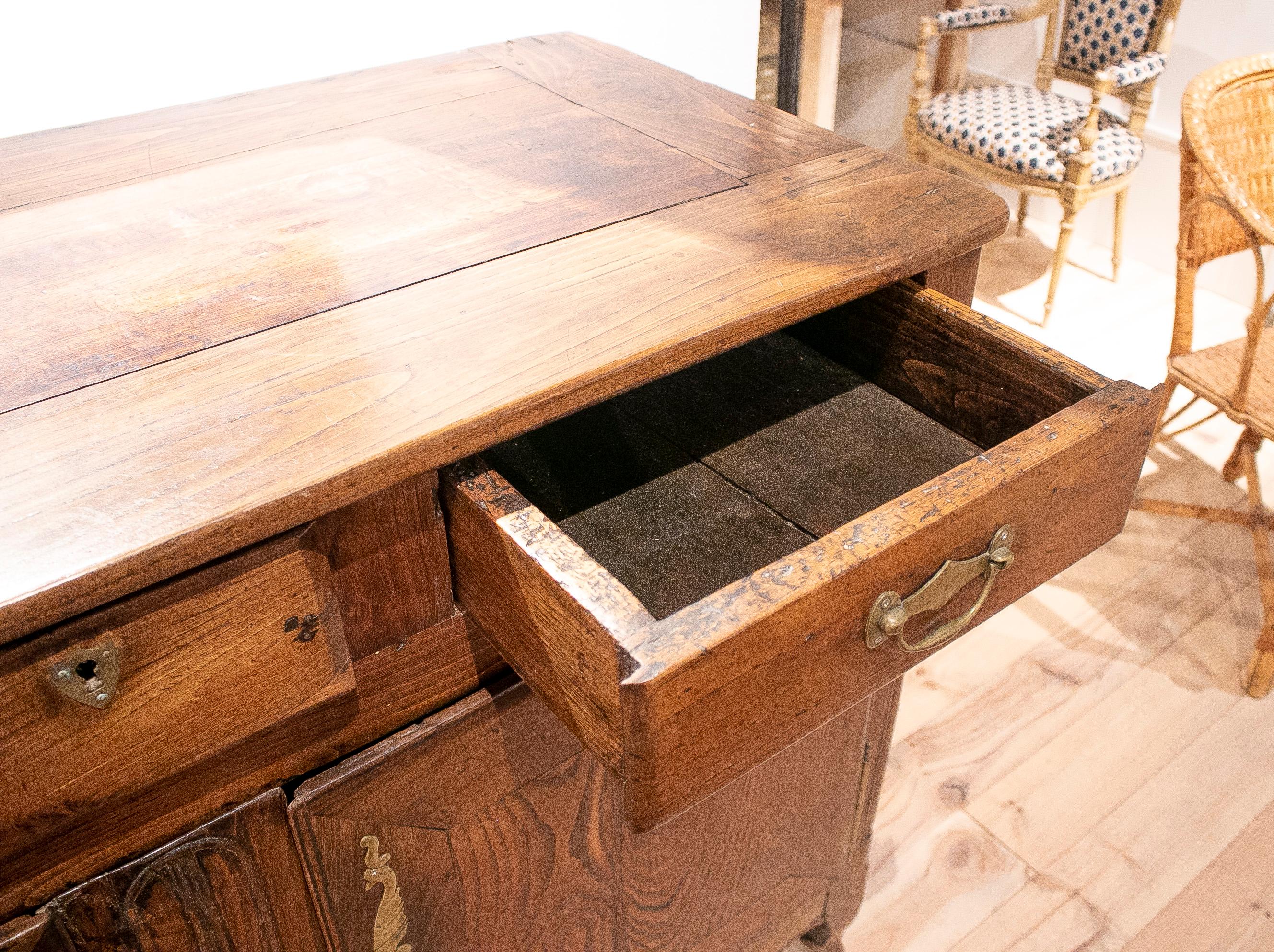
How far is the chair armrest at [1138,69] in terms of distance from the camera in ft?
6.99

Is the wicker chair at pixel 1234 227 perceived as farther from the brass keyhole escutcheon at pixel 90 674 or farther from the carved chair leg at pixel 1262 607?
the brass keyhole escutcheon at pixel 90 674

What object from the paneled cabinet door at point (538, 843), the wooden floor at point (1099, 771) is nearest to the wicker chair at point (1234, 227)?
the wooden floor at point (1099, 771)

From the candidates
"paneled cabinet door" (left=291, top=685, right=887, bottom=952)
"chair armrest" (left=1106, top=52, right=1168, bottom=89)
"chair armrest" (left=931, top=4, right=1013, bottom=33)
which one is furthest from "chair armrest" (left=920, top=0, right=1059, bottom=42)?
"paneled cabinet door" (left=291, top=685, right=887, bottom=952)

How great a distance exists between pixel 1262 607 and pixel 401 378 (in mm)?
1508

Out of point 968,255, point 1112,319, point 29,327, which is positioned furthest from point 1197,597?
point 29,327

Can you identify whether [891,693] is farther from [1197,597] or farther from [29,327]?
[1197,597]

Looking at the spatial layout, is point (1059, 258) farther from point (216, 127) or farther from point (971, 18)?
point (216, 127)

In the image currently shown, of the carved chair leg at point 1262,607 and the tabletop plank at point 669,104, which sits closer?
the tabletop plank at point 669,104

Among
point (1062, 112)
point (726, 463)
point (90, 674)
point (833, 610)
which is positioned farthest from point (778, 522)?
point (1062, 112)

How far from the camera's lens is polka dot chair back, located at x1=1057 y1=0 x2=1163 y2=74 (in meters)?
2.24

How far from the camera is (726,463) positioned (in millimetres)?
810

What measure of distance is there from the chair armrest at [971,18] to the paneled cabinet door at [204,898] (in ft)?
7.43

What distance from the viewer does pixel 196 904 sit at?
0.67 metres

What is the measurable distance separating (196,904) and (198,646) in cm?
22
